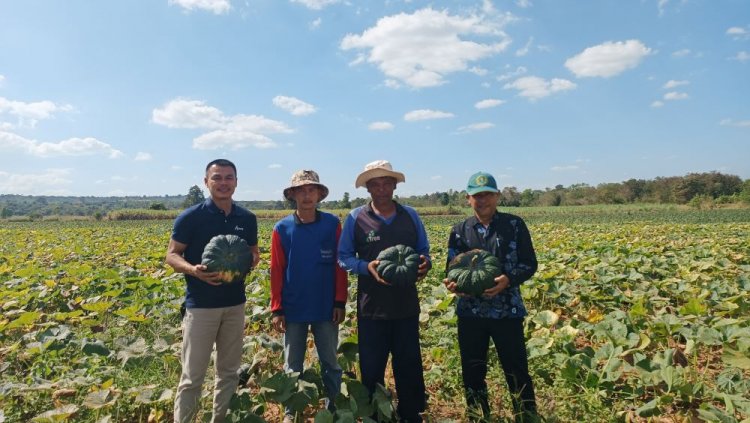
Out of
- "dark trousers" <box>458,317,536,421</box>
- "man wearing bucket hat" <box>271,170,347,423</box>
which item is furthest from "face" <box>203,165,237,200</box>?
"dark trousers" <box>458,317,536,421</box>

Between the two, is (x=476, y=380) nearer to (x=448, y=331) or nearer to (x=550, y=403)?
(x=550, y=403)

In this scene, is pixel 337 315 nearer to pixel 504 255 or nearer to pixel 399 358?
pixel 399 358

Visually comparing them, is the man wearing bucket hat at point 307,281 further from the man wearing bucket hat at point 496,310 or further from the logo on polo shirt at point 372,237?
the man wearing bucket hat at point 496,310

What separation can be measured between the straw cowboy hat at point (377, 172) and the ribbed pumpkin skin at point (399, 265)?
61cm

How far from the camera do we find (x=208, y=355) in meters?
3.55

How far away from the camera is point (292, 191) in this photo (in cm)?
371

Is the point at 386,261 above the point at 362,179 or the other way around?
the other way around

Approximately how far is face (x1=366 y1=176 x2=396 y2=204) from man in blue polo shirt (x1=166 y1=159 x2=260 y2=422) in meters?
1.19

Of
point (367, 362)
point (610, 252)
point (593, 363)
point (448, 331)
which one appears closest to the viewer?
point (367, 362)

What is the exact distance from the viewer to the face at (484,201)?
3504 millimetres

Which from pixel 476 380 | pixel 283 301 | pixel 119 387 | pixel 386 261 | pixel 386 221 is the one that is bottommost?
pixel 119 387

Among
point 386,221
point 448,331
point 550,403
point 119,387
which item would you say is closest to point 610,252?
point 448,331

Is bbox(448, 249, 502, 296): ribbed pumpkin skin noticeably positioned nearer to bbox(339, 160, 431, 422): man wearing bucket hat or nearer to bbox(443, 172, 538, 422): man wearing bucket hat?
bbox(443, 172, 538, 422): man wearing bucket hat

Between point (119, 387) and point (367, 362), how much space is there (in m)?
2.49
